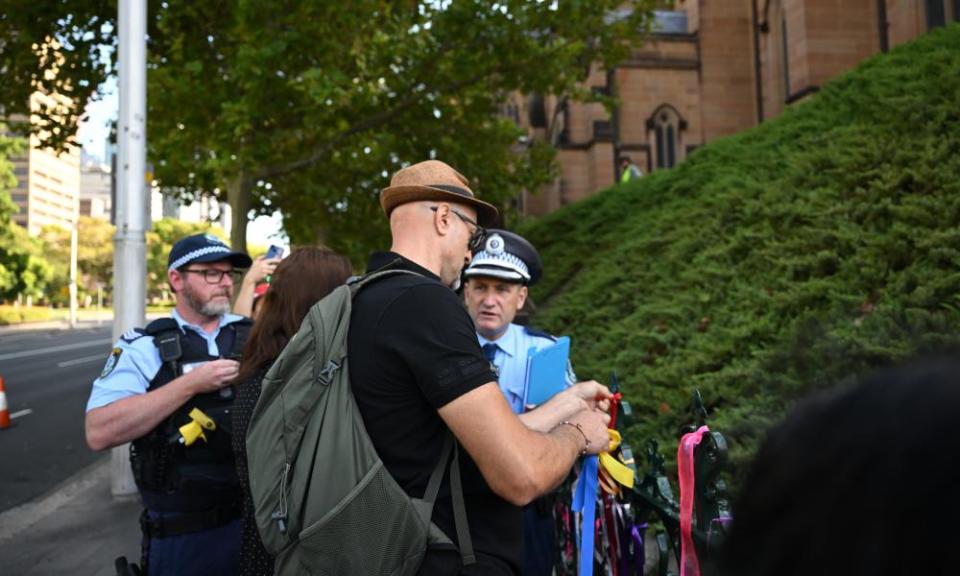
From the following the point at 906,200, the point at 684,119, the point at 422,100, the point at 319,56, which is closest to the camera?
the point at 906,200

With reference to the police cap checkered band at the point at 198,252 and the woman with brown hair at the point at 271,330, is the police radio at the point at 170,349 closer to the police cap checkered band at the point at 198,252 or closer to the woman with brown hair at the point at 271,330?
the police cap checkered band at the point at 198,252

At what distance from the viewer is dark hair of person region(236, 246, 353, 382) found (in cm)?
250

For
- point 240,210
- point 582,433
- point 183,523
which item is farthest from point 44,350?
point 582,433

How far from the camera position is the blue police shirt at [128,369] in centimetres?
281

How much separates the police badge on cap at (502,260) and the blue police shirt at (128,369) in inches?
47.8

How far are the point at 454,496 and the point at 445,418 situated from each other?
0.24 metres

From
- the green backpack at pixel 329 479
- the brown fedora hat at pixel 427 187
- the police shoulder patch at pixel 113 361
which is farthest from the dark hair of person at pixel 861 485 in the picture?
the police shoulder patch at pixel 113 361

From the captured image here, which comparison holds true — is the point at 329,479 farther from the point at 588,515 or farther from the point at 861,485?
the point at 861,485

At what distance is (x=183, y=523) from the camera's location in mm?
2816

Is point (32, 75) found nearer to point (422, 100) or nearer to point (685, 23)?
point (422, 100)

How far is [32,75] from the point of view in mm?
12461

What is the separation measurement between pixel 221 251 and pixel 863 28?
15433 mm

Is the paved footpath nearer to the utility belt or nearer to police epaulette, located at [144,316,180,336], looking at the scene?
Result: the utility belt

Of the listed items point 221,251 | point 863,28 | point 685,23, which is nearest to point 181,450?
point 221,251
